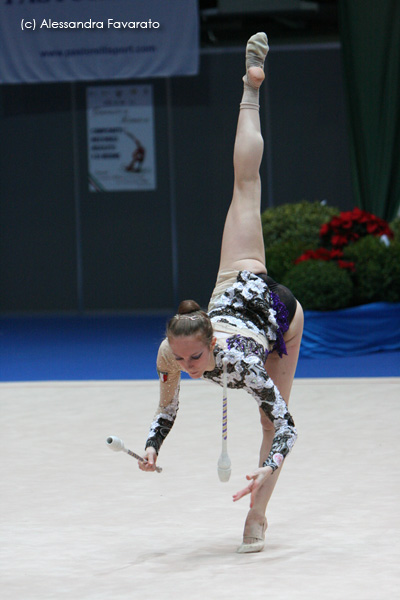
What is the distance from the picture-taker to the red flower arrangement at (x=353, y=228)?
766 cm

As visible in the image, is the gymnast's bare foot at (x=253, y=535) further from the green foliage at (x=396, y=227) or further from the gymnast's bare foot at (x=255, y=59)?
the green foliage at (x=396, y=227)

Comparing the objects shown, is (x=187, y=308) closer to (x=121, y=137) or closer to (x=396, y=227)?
(x=396, y=227)

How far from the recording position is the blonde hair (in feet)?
9.15

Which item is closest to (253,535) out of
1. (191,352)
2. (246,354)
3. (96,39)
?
(246,354)

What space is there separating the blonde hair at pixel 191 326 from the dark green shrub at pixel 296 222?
17.2ft

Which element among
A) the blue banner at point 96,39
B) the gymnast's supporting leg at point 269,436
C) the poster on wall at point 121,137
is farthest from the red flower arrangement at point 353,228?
the gymnast's supporting leg at point 269,436

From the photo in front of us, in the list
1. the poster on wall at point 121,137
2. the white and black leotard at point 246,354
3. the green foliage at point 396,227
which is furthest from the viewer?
the poster on wall at point 121,137

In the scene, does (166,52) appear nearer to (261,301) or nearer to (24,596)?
(261,301)

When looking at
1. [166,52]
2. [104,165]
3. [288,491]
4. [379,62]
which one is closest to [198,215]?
[104,165]

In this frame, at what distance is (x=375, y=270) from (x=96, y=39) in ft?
12.9

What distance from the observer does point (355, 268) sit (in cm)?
741

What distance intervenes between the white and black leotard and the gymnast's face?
108mm

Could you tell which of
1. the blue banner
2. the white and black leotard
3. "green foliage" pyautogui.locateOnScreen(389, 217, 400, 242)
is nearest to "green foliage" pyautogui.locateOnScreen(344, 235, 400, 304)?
"green foliage" pyautogui.locateOnScreen(389, 217, 400, 242)

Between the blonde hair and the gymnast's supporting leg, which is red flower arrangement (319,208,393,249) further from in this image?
the blonde hair
